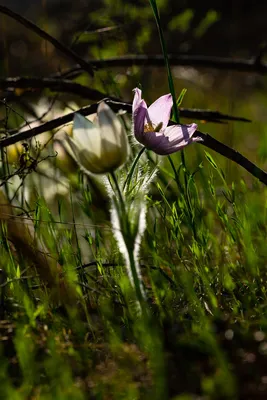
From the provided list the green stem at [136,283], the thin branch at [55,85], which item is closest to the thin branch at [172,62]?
the thin branch at [55,85]

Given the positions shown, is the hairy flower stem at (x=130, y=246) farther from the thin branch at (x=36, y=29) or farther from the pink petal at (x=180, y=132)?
the thin branch at (x=36, y=29)

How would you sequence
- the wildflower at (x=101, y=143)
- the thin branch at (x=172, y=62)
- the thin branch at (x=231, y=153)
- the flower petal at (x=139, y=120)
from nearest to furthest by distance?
1. the wildflower at (x=101, y=143)
2. the flower petal at (x=139, y=120)
3. the thin branch at (x=231, y=153)
4. the thin branch at (x=172, y=62)

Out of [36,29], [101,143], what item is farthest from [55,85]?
[101,143]

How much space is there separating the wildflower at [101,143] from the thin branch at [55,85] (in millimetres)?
706

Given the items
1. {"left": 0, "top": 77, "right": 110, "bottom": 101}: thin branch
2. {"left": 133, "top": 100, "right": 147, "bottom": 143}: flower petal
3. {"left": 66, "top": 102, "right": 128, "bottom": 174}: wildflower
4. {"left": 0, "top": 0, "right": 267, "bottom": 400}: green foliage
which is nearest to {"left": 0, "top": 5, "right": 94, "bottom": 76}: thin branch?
{"left": 0, "top": 77, "right": 110, "bottom": 101}: thin branch

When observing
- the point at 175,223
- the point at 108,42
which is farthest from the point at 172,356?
the point at 108,42

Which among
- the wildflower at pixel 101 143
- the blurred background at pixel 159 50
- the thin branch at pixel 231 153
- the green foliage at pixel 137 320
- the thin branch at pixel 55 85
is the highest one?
the blurred background at pixel 159 50

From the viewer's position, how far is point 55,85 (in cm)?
201

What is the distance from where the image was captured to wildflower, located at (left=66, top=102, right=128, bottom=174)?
45.7 inches

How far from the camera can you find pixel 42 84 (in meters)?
1.98

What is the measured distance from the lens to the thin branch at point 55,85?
6.15 ft

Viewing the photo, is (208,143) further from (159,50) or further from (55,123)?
(159,50)

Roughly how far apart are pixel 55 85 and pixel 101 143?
35.1 inches

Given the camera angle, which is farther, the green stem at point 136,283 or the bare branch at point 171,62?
the bare branch at point 171,62
